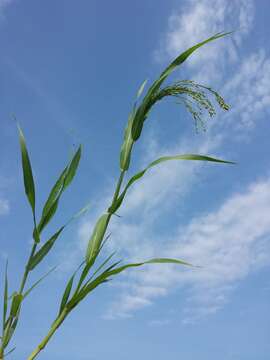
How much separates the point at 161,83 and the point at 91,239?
682 millimetres

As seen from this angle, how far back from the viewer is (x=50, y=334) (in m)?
1.46

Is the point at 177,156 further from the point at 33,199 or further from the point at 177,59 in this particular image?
the point at 33,199

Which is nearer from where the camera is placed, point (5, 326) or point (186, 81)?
point (5, 326)

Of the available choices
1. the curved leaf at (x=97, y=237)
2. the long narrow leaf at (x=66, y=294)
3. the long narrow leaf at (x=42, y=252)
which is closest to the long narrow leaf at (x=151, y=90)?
the curved leaf at (x=97, y=237)

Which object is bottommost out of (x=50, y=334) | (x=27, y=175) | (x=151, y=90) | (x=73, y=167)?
(x=50, y=334)

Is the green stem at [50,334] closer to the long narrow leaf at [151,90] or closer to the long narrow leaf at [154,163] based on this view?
the long narrow leaf at [154,163]

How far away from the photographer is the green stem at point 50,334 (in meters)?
1.42

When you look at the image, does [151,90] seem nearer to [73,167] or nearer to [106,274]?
[73,167]

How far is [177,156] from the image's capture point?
168 centimetres

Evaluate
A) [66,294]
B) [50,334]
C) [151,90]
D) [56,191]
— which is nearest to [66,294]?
[66,294]

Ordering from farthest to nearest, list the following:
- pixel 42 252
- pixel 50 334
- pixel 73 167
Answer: pixel 73 167, pixel 42 252, pixel 50 334

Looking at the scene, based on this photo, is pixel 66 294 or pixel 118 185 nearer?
pixel 66 294

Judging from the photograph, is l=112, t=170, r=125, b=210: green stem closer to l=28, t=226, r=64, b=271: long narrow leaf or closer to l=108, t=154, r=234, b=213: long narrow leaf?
l=108, t=154, r=234, b=213: long narrow leaf

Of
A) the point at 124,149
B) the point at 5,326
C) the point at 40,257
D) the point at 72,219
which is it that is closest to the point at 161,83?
A: the point at 124,149
